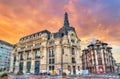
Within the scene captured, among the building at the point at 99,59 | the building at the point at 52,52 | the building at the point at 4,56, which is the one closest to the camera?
the building at the point at 52,52

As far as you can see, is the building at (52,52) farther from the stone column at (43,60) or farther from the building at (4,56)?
the building at (4,56)

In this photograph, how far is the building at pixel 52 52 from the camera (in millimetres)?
64562

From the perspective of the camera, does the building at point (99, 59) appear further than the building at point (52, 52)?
Yes

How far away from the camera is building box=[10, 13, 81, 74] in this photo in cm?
6456

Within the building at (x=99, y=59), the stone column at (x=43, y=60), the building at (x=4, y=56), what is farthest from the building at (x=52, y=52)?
the building at (x=4, y=56)

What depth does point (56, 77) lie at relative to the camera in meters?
39.5

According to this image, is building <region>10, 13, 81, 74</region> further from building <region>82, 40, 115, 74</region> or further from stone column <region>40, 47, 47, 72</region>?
building <region>82, 40, 115, 74</region>

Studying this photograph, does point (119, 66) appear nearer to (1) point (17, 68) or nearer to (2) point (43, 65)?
(2) point (43, 65)

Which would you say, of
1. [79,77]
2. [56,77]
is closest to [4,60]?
[56,77]

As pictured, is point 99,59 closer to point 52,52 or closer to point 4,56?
point 52,52

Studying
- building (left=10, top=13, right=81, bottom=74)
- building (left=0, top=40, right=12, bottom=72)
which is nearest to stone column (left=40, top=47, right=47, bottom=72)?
building (left=10, top=13, right=81, bottom=74)

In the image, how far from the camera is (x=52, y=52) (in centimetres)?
6900

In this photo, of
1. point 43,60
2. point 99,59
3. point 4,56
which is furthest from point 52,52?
point 4,56

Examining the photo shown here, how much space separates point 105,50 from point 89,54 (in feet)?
33.7
